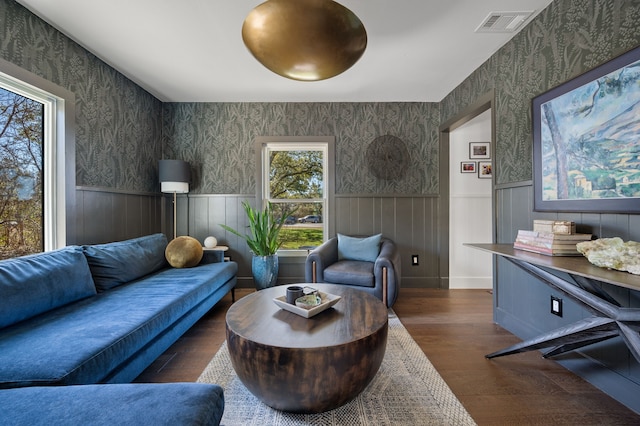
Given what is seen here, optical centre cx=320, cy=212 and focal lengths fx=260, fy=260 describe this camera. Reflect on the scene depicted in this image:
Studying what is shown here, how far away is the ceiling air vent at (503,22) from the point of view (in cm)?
194

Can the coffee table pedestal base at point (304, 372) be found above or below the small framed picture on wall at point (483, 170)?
below

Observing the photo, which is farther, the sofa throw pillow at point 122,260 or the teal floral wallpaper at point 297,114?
the sofa throw pillow at point 122,260

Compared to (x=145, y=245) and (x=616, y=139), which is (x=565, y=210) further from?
(x=145, y=245)

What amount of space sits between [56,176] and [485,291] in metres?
4.76

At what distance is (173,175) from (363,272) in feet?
8.32

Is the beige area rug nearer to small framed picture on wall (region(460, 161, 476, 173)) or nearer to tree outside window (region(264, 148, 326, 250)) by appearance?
tree outside window (region(264, 148, 326, 250))

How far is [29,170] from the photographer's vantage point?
80.4 inches

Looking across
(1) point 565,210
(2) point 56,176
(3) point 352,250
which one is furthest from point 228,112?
(1) point 565,210

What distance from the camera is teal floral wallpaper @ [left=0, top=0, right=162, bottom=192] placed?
6.16 ft

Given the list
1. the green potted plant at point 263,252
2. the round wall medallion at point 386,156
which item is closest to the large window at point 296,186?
the green potted plant at point 263,252

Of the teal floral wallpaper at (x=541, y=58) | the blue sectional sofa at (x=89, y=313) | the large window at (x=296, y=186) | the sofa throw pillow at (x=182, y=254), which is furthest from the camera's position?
the large window at (x=296, y=186)

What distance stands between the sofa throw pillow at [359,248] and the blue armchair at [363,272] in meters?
0.08

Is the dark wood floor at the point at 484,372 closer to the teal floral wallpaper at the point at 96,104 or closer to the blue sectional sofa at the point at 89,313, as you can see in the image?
the blue sectional sofa at the point at 89,313

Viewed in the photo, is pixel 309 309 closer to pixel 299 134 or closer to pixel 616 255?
pixel 616 255
